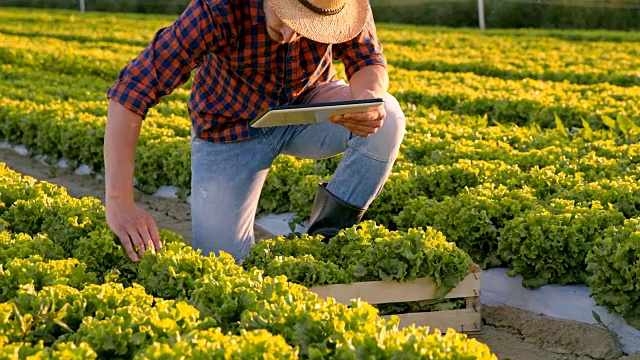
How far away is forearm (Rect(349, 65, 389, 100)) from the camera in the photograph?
4.79 meters

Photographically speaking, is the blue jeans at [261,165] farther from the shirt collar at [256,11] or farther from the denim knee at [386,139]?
the shirt collar at [256,11]

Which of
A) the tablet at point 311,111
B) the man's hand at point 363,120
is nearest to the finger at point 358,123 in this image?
the man's hand at point 363,120

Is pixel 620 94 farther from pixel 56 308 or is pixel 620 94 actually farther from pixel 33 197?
pixel 56 308

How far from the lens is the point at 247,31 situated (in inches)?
185

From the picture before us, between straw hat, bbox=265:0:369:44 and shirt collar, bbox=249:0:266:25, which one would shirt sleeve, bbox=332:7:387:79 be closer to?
straw hat, bbox=265:0:369:44

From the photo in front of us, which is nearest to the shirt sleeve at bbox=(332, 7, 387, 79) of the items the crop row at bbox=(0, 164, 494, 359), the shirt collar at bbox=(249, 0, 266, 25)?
the shirt collar at bbox=(249, 0, 266, 25)

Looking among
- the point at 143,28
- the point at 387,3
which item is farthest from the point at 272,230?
the point at 387,3

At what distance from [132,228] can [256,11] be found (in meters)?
1.29

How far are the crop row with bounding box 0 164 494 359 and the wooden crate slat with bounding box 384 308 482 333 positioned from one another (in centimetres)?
21

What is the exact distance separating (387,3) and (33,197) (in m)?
26.6

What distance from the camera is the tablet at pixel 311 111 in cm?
410

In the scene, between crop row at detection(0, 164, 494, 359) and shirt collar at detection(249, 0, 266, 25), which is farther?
shirt collar at detection(249, 0, 266, 25)

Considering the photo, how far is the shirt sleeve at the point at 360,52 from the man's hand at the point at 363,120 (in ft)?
1.84

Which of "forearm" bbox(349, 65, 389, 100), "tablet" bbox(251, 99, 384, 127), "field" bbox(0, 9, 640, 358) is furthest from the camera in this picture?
"forearm" bbox(349, 65, 389, 100)
